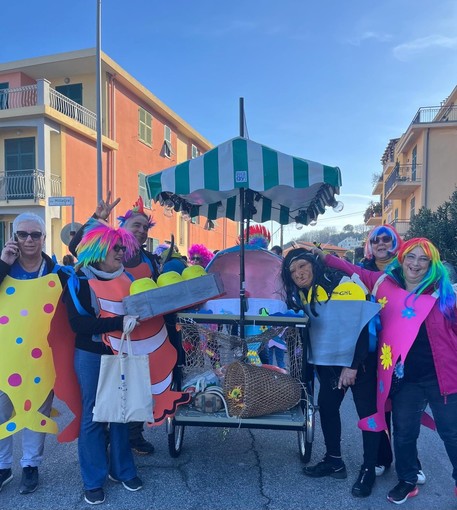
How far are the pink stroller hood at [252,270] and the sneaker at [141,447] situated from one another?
1511 mm

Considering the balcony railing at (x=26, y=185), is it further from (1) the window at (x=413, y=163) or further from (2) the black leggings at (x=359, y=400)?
(1) the window at (x=413, y=163)

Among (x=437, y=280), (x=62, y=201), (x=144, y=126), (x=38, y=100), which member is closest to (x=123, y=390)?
(x=437, y=280)

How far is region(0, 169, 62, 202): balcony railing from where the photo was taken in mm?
14797

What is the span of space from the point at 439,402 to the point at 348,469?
1.02 m

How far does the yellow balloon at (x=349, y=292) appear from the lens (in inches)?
115

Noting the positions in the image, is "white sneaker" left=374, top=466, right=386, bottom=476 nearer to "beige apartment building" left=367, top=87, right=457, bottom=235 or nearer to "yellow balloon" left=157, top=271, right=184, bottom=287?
"yellow balloon" left=157, top=271, right=184, bottom=287

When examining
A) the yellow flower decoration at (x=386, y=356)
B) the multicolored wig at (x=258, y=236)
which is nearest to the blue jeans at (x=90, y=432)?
the yellow flower decoration at (x=386, y=356)

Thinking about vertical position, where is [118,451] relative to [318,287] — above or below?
below

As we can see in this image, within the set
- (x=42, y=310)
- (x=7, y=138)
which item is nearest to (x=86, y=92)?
(x=7, y=138)

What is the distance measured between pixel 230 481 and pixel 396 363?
57.9 inches

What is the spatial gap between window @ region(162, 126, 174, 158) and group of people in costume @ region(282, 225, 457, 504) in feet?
64.9

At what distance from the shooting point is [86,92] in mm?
17250

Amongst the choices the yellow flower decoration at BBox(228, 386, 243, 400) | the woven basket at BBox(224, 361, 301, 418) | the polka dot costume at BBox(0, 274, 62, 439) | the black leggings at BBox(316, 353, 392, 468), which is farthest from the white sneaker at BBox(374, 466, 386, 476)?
the polka dot costume at BBox(0, 274, 62, 439)

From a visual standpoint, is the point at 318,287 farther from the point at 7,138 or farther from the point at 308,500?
the point at 7,138
